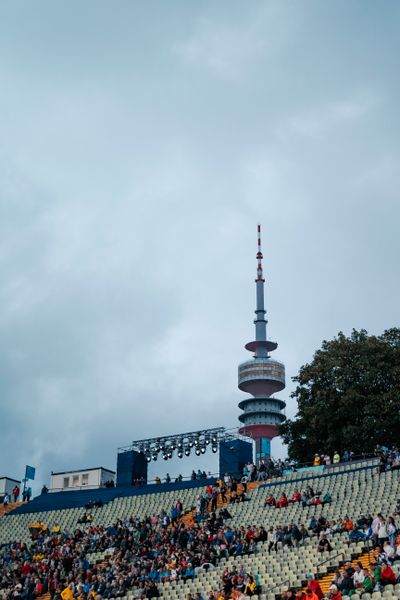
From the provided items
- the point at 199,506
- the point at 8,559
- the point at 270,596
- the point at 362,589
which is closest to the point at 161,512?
the point at 199,506

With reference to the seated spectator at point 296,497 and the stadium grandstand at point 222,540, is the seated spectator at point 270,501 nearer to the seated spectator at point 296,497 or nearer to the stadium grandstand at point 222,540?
the stadium grandstand at point 222,540

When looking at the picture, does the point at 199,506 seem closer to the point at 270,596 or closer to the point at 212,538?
the point at 212,538

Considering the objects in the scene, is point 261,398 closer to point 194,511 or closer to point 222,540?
point 194,511

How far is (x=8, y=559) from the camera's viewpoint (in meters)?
42.0

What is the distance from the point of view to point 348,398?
55.2m

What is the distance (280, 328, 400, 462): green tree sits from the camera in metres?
54.5

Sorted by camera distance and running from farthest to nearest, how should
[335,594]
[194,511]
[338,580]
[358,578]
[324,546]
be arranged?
[194,511] → [324,546] → [338,580] → [358,578] → [335,594]

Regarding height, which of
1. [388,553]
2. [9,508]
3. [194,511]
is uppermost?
[9,508]

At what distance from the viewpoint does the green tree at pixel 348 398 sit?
5450 centimetres

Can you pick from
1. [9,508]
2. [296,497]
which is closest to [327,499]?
[296,497]

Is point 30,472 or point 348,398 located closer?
point 348,398

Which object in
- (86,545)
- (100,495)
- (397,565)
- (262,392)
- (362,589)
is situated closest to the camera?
(362,589)

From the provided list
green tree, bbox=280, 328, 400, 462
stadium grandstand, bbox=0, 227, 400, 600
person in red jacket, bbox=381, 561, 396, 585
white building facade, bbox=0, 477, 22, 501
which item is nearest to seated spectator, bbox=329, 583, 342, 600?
stadium grandstand, bbox=0, 227, 400, 600

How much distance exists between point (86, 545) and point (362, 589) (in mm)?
19460
